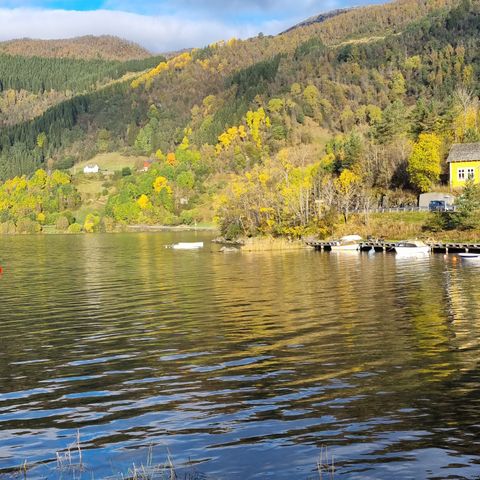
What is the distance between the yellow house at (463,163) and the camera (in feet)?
397

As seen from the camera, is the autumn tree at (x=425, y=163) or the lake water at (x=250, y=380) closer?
the lake water at (x=250, y=380)

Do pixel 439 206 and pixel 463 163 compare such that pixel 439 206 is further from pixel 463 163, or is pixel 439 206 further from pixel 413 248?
pixel 413 248

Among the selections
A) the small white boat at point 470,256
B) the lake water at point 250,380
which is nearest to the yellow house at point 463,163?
the small white boat at point 470,256

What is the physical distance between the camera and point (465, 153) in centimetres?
12225

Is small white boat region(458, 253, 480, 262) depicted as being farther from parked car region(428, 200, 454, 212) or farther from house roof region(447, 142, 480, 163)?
house roof region(447, 142, 480, 163)

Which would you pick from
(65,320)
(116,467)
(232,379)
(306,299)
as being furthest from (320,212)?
(116,467)

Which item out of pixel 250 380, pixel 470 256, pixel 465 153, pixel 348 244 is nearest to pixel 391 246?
pixel 348 244

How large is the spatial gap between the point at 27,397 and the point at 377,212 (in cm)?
10178

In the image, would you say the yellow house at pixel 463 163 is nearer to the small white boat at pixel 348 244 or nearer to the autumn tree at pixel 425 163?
the autumn tree at pixel 425 163

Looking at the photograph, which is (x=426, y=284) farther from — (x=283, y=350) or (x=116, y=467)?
(x=116, y=467)

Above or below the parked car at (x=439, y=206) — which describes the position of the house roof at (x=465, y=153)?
above

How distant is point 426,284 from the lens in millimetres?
61031

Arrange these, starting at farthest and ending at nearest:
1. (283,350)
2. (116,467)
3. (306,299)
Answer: (306,299) → (283,350) → (116,467)

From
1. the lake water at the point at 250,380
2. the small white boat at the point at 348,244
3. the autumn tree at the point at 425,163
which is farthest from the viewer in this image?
the autumn tree at the point at 425,163
